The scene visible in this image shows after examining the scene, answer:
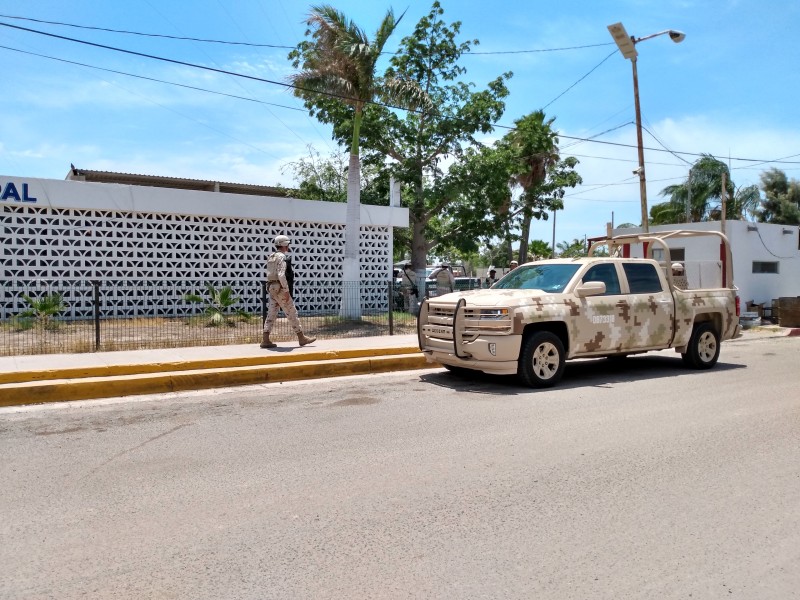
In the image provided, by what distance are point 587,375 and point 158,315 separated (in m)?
12.0

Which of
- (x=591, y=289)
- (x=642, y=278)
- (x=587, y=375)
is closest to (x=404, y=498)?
(x=591, y=289)

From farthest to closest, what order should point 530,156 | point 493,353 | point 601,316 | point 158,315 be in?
point 530,156 < point 158,315 < point 601,316 < point 493,353

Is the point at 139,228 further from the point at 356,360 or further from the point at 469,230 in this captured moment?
the point at 469,230

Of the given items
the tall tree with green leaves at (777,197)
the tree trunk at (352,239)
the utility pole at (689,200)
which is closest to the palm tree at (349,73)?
the tree trunk at (352,239)

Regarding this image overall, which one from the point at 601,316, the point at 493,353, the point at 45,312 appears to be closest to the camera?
the point at 493,353

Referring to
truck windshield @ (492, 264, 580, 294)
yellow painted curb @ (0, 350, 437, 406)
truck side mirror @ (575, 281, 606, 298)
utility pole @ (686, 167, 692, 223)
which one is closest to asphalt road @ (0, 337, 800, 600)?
yellow painted curb @ (0, 350, 437, 406)

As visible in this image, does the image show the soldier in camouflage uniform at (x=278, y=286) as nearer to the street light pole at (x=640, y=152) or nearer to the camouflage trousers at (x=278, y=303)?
the camouflage trousers at (x=278, y=303)

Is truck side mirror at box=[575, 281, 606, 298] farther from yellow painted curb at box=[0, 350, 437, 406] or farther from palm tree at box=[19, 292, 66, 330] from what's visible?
palm tree at box=[19, 292, 66, 330]

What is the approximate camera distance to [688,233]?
11461 mm

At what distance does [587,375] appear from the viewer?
1008 centimetres

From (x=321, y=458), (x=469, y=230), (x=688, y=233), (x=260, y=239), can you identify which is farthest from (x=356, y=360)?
(x=469, y=230)

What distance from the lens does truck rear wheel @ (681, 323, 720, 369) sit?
1056 cm

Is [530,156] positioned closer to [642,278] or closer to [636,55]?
[636,55]

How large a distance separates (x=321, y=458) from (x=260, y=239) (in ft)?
46.8
